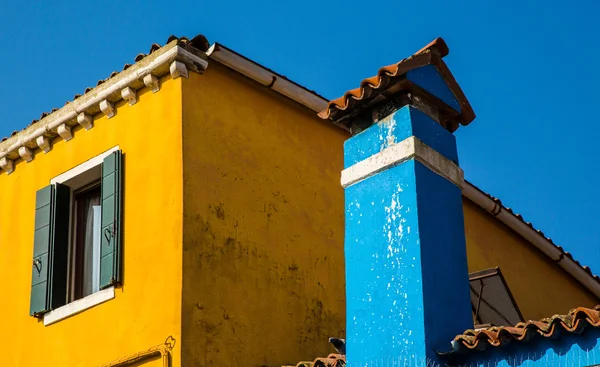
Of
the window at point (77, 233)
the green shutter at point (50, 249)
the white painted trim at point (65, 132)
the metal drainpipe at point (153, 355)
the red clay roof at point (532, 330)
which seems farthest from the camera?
the white painted trim at point (65, 132)

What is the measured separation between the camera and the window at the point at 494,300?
1071 centimetres

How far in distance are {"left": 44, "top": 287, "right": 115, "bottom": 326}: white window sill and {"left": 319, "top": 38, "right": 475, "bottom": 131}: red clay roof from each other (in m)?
2.95

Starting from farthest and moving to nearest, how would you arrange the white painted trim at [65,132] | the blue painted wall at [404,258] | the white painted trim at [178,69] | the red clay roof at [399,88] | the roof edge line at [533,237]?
the roof edge line at [533,237] < the white painted trim at [65,132] < the white painted trim at [178,69] < the red clay roof at [399,88] < the blue painted wall at [404,258]

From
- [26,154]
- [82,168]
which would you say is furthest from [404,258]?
[26,154]

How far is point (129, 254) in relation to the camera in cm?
978

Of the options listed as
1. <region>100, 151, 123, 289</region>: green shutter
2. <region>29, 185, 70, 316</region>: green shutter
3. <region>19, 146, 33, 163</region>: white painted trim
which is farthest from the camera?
<region>19, 146, 33, 163</region>: white painted trim

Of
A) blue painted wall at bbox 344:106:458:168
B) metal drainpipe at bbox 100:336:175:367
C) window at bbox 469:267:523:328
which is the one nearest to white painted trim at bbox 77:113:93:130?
metal drainpipe at bbox 100:336:175:367

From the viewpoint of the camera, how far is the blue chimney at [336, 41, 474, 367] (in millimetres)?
7059

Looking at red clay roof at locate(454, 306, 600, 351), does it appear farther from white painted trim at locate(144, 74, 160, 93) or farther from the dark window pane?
the dark window pane

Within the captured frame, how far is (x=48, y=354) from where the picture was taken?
33.4 ft

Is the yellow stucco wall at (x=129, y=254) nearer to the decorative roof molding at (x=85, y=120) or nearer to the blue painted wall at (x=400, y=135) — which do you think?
the decorative roof molding at (x=85, y=120)

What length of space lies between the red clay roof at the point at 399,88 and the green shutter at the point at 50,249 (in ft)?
12.0

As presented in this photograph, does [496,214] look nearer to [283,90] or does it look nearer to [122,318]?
[283,90]

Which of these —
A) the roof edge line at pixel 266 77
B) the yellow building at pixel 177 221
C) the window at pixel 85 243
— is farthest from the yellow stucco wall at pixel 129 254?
the roof edge line at pixel 266 77
